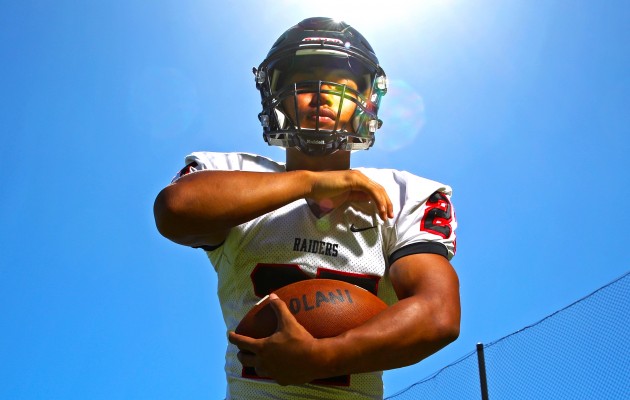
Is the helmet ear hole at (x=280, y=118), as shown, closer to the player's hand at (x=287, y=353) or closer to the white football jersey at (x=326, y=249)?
the white football jersey at (x=326, y=249)

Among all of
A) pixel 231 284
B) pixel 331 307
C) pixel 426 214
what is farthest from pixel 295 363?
pixel 426 214

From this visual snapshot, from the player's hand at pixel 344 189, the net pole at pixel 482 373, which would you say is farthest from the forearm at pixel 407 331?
the net pole at pixel 482 373

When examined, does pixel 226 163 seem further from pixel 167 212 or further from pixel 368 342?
pixel 368 342

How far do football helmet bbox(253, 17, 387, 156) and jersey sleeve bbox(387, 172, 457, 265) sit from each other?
1.11 ft

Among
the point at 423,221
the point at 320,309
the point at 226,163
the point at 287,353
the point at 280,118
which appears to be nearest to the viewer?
the point at 287,353

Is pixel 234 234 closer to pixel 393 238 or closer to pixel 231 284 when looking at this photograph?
pixel 231 284

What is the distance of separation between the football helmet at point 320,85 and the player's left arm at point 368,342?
2.73 ft

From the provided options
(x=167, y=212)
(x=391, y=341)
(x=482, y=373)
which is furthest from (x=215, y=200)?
(x=482, y=373)

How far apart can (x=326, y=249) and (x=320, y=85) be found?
0.71m

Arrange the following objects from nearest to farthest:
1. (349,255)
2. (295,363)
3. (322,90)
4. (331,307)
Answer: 1. (295,363)
2. (331,307)
3. (349,255)
4. (322,90)

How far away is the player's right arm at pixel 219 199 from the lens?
1778 mm

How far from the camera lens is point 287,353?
146cm

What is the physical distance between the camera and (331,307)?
67.4 inches

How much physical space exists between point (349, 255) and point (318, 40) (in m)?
1.04
